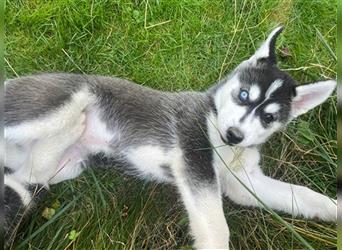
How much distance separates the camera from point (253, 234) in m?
4.34

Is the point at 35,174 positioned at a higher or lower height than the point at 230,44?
lower

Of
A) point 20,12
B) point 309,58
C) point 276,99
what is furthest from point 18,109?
point 309,58

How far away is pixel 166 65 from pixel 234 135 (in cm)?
139

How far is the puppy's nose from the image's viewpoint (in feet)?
12.8

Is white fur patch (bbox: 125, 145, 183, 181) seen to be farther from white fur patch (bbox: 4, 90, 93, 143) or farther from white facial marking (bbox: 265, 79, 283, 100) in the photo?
white facial marking (bbox: 265, 79, 283, 100)

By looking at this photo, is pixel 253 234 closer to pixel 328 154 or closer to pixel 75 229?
pixel 328 154

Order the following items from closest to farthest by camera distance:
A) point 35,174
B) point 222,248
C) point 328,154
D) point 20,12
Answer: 1. point 222,248
2. point 35,174
3. point 328,154
4. point 20,12

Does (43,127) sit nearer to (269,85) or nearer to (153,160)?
(153,160)

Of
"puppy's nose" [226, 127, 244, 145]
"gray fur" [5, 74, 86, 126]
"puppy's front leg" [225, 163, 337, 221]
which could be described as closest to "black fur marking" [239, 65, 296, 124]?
"puppy's nose" [226, 127, 244, 145]

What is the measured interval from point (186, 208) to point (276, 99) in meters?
1.12

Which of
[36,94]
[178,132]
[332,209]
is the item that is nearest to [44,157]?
[36,94]

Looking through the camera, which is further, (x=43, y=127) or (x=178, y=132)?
(x=178, y=132)

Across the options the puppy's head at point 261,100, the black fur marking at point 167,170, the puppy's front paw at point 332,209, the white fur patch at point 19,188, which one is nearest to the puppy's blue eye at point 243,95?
the puppy's head at point 261,100

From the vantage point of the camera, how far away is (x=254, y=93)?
4.04 metres
